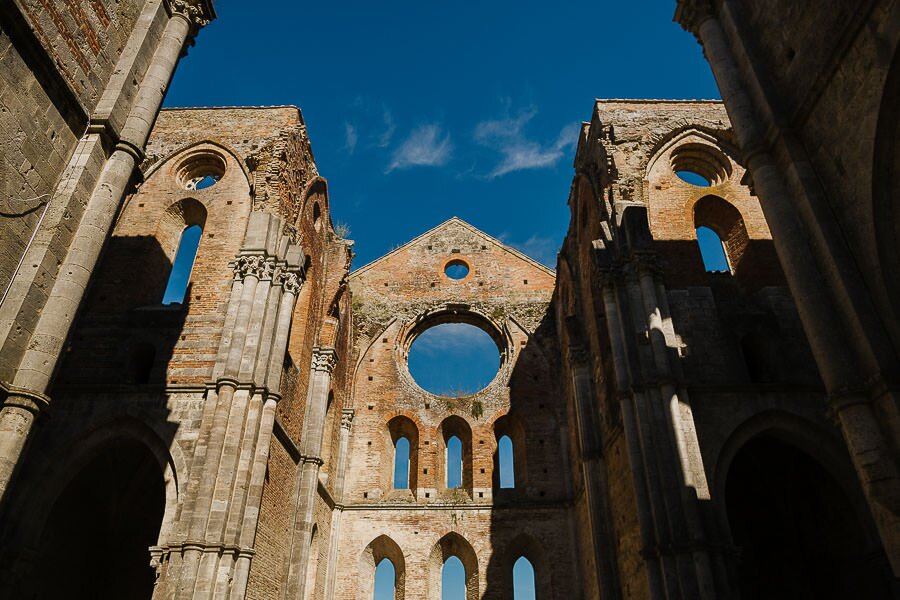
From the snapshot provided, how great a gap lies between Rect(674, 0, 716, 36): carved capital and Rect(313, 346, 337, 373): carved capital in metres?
10.6

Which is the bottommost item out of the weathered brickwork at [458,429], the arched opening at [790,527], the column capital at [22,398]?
the column capital at [22,398]

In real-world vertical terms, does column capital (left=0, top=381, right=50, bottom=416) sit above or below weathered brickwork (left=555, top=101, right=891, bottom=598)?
below

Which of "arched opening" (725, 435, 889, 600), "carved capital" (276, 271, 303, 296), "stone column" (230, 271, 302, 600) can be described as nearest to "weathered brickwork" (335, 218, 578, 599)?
"arched opening" (725, 435, 889, 600)

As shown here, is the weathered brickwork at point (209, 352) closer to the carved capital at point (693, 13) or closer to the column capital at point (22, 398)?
the column capital at point (22, 398)

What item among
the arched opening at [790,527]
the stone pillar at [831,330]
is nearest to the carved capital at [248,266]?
the stone pillar at [831,330]

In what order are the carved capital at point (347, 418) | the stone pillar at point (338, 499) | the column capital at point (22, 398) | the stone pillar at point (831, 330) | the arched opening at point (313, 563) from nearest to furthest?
the column capital at point (22, 398)
the stone pillar at point (831, 330)
the arched opening at point (313, 563)
the stone pillar at point (338, 499)
the carved capital at point (347, 418)

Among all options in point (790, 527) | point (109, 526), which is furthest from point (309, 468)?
point (790, 527)

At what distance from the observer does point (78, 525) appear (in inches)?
475

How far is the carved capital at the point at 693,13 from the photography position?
27.2 ft

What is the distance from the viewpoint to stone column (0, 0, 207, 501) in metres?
5.03

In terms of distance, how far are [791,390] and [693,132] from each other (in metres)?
6.17

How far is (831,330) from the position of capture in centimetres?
586

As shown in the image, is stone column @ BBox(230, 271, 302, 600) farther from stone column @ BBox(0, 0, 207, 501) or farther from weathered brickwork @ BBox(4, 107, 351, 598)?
stone column @ BBox(0, 0, 207, 501)

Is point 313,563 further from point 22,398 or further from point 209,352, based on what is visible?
point 22,398
